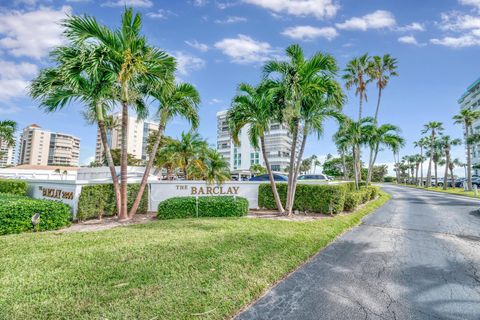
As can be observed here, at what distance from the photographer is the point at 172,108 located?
10.4 metres

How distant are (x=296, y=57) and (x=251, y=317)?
919 cm

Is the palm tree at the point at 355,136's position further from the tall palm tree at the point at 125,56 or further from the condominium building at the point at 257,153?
the condominium building at the point at 257,153

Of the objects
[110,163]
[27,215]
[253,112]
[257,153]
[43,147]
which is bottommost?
[27,215]

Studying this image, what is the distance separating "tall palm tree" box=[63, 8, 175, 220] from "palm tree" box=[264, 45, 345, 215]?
4.27m

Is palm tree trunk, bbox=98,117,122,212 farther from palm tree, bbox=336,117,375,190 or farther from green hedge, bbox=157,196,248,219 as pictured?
palm tree, bbox=336,117,375,190

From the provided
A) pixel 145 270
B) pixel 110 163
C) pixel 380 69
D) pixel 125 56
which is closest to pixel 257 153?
pixel 380 69

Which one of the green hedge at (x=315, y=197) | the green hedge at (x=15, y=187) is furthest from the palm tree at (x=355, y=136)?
the green hedge at (x=15, y=187)

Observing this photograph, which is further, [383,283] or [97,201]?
[97,201]

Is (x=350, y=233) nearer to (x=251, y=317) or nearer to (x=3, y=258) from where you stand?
(x=251, y=317)

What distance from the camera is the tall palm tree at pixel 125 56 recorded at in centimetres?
784

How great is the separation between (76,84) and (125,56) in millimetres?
1916

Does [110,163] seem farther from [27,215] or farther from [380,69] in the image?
[380,69]

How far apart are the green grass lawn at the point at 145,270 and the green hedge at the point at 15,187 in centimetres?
893

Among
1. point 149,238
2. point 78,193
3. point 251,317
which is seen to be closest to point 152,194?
point 78,193
